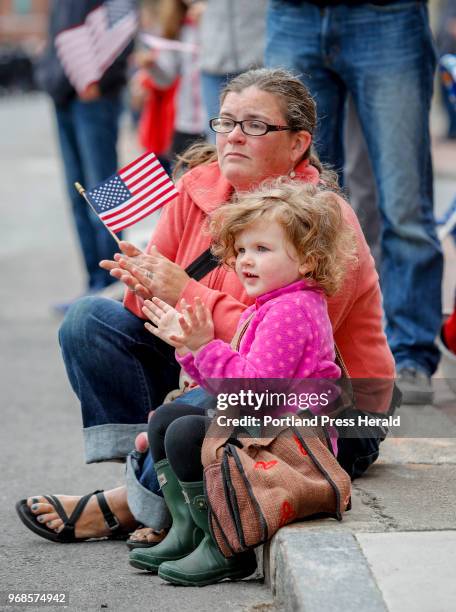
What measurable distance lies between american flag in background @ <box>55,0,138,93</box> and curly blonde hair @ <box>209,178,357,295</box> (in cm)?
386

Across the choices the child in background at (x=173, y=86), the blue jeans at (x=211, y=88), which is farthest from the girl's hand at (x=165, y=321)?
the child in background at (x=173, y=86)

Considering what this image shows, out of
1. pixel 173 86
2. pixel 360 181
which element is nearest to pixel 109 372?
pixel 360 181

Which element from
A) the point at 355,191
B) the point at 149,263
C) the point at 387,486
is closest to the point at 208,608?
the point at 387,486

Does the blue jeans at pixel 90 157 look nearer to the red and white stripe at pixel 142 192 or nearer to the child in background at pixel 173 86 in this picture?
the child in background at pixel 173 86

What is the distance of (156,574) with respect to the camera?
3273 millimetres

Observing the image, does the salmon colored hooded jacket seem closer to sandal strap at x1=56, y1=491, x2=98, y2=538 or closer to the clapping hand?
the clapping hand

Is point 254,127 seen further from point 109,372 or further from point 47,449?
point 47,449

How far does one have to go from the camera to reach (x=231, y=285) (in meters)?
3.47

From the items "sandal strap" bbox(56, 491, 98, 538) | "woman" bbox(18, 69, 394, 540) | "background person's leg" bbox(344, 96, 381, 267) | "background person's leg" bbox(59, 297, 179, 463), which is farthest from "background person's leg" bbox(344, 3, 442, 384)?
"sandal strap" bbox(56, 491, 98, 538)

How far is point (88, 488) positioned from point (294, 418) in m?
1.30

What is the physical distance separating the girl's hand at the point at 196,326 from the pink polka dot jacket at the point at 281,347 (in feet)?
0.11

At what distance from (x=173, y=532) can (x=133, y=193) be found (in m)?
1.13

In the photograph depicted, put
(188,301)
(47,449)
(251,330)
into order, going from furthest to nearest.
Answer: (47,449), (188,301), (251,330)

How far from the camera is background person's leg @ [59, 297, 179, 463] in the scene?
3.65m
